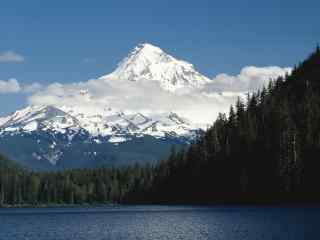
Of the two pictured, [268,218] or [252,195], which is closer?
[268,218]

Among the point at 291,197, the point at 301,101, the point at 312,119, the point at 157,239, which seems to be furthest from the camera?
the point at 301,101

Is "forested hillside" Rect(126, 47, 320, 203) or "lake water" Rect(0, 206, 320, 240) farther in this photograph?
"forested hillside" Rect(126, 47, 320, 203)

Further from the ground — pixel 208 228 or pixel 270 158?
pixel 270 158

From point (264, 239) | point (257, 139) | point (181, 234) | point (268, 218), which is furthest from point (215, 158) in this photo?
point (264, 239)

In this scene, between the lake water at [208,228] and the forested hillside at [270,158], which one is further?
the forested hillside at [270,158]

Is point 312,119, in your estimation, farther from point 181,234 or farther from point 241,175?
point 181,234

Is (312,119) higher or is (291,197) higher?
(312,119)

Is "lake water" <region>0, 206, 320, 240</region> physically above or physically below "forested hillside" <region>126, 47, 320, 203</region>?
below

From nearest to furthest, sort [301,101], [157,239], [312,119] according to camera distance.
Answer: [157,239] → [312,119] → [301,101]

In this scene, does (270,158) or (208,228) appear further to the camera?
(270,158)

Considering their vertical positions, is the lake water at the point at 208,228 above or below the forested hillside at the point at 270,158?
below

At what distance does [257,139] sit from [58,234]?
240 ft

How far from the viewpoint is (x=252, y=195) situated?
172 m

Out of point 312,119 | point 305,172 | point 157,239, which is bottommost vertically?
point 157,239
